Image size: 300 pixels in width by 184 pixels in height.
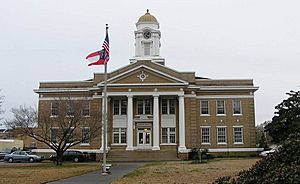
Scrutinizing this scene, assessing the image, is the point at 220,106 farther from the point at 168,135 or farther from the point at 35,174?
the point at 35,174

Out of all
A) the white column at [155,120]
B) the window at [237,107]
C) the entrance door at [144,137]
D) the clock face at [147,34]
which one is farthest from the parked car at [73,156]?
the window at [237,107]

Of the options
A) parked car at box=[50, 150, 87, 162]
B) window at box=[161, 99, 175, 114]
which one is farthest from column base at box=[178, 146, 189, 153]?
parked car at box=[50, 150, 87, 162]

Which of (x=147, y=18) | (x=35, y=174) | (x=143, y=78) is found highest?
(x=147, y=18)

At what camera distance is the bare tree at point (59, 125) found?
40.9 m

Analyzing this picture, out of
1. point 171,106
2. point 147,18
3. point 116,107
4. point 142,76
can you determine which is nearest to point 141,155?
point 116,107

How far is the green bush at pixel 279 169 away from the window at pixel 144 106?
42.3m

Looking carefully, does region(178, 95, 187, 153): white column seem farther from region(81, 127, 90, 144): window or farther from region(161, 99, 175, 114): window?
region(81, 127, 90, 144): window

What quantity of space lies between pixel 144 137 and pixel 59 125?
15.3 metres

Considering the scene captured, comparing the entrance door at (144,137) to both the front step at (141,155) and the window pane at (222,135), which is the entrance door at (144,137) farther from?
the window pane at (222,135)

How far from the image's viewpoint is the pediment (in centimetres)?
5291

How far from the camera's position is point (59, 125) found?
41.5 meters

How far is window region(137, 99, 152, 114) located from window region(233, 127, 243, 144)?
435 inches

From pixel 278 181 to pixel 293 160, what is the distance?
1.93 metres

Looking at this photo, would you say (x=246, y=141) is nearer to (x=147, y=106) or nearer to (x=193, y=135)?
(x=193, y=135)
